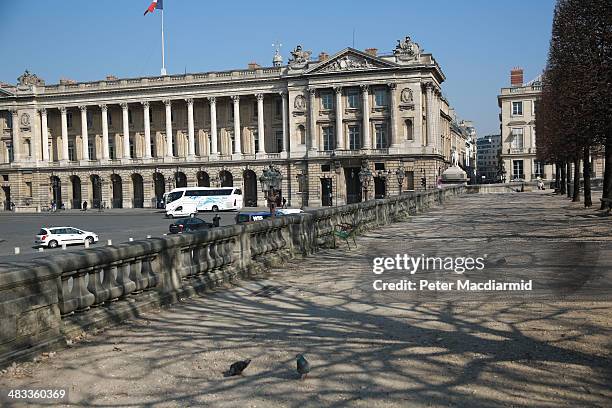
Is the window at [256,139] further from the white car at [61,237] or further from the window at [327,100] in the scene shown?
the white car at [61,237]

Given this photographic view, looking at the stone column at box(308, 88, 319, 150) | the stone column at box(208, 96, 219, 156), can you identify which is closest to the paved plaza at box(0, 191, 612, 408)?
the stone column at box(308, 88, 319, 150)

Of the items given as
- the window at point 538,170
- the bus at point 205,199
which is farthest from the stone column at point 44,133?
the window at point 538,170

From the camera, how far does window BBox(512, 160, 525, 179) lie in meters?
110

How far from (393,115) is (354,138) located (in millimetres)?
6282

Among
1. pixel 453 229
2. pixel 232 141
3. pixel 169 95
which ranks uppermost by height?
pixel 169 95

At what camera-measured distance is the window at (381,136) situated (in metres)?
84.4

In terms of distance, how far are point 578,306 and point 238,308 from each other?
503cm

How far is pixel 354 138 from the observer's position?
86125 millimetres

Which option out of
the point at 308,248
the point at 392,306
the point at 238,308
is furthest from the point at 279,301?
the point at 308,248

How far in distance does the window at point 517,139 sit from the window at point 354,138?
120ft

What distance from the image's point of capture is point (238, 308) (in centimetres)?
1038

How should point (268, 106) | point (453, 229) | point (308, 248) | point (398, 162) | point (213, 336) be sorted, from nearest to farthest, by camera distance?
point (213, 336)
point (308, 248)
point (453, 229)
point (398, 162)
point (268, 106)

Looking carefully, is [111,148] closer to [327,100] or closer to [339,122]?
[327,100]

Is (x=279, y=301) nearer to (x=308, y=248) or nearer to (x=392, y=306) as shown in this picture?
(x=392, y=306)
